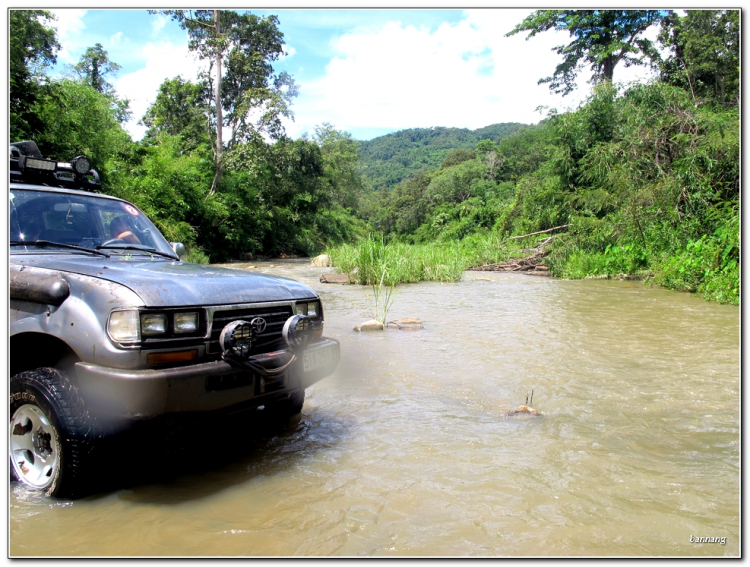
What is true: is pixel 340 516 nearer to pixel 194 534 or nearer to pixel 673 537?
pixel 194 534

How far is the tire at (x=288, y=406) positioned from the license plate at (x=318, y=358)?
1.75ft

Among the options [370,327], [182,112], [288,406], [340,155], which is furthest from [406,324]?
[340,155]

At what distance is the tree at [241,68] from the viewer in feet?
97.2

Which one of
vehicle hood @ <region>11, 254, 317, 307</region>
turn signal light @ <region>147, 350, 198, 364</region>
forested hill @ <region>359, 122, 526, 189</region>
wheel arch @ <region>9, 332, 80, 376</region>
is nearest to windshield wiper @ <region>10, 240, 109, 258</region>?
vehicle hood @ <region>11, 254, 317, 307</region>

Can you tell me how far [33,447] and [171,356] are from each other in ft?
2.99

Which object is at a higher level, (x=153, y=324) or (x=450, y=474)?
(x=153, y=324)

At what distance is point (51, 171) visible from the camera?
427cm

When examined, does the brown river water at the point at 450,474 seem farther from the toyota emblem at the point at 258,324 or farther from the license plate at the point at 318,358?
the toyota emblem at the point at 258,324

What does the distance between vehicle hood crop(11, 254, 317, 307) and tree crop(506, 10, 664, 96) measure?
90.0 ft

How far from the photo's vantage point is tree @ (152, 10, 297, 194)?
29625mm

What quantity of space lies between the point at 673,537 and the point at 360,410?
2412mm

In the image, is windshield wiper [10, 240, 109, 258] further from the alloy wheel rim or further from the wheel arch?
the alloy wheel rim

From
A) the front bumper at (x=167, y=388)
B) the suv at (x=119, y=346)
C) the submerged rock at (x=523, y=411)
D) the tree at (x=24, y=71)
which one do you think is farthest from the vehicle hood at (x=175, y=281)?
the tree at (x=24, y=71)

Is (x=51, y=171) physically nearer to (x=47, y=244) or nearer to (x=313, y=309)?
(x=47, y=244)
